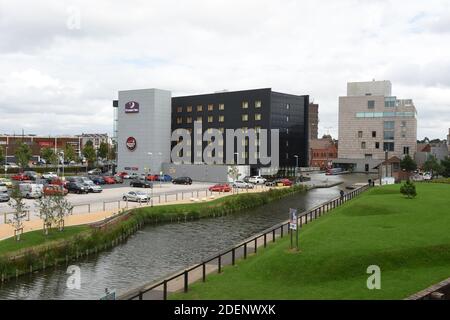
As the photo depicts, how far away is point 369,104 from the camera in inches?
5458

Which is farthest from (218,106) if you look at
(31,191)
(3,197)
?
(3,197)

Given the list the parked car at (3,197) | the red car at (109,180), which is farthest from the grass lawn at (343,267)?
the red car at (109,180)

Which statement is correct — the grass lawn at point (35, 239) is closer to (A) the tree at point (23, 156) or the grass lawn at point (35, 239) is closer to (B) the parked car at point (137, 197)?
(B) the parked car at point (137, 197)

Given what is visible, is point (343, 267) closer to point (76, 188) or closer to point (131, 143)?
point (76, 188)

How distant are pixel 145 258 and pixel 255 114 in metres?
76.6

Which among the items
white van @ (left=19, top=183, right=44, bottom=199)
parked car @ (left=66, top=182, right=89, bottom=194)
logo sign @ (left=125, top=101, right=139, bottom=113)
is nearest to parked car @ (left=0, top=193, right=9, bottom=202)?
white van @ (left=19, top=183, right=44, bottom=199)

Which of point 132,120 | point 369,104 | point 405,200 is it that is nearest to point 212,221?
point 405,200

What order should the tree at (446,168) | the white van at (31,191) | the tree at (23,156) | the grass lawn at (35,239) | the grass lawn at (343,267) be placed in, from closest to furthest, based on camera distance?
the grass lawn at (343,267), the grass lawn at (35,239), the white van at (31,191), the tree at (446,168), the tree at (23,156)

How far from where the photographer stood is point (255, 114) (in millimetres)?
105562

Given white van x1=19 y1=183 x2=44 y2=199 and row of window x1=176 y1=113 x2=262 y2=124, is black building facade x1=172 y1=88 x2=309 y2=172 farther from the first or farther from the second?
white van x1=19 y1=183 x2=44 y2=199

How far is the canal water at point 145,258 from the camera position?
2444cm

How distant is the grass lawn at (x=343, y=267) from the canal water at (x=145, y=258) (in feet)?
19.1
